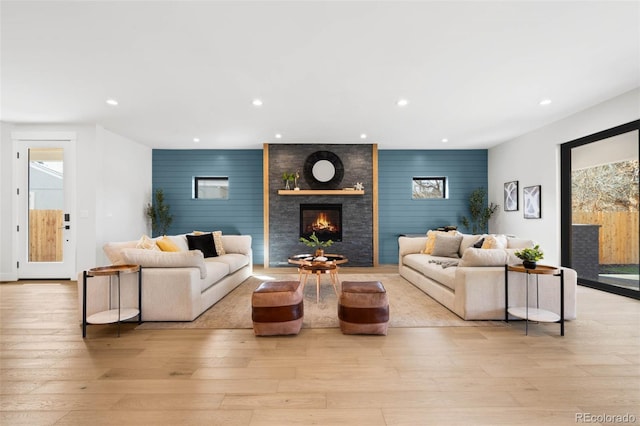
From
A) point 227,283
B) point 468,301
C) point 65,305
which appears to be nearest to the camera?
point 468,301

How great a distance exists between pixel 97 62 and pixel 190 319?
282 cm

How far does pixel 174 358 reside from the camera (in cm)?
229

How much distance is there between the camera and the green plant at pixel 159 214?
6793 millimetres

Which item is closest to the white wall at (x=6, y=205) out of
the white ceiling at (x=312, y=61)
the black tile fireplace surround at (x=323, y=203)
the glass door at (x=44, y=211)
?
the glass door at (x=44, y=211)

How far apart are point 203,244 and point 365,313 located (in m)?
3.22

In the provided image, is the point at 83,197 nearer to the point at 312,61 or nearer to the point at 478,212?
the point at 312,61

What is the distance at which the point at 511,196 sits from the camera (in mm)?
6301

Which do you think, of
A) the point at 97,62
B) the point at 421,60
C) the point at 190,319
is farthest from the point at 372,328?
the point at 97,62

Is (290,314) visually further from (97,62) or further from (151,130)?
(151,130)

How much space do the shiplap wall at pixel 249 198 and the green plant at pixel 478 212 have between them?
0.15 meters

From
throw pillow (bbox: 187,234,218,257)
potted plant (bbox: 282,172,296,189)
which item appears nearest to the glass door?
throw pillow (bbox: 187,234,218,257)

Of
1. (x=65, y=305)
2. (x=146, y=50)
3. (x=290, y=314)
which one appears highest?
(x=146, y=50)

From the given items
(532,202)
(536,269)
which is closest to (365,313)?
(536,269)

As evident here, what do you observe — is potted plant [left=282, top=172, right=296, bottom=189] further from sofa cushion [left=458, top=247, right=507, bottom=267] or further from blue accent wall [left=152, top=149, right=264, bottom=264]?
sofa cushion [left=458, top=247, right=507, bottom=267]
